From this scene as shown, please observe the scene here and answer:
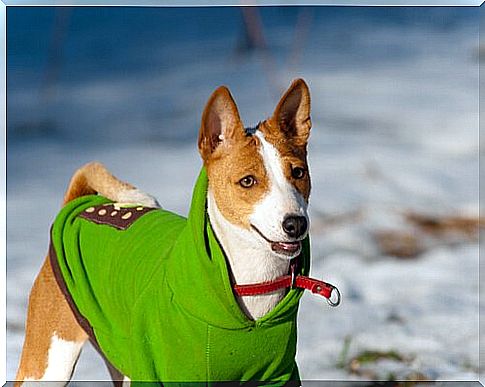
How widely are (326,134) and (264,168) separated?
61.0 inches

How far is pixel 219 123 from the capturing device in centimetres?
267

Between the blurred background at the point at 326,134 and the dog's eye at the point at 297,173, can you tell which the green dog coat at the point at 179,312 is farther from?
the blurred background at the point at 326,134

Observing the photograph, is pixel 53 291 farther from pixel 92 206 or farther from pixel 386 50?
pixel 386 50

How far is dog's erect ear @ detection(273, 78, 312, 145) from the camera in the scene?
2686 millimetres

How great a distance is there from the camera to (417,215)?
420cm

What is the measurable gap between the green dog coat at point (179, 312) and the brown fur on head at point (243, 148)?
0.06m

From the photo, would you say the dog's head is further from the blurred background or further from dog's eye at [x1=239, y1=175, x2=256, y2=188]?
the blurred background

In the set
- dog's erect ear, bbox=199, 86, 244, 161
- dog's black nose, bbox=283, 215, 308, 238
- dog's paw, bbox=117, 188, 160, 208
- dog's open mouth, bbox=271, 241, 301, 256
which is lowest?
dog's open mouth, bbox=271, 241, 301, 256

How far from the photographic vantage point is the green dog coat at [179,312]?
2.57m

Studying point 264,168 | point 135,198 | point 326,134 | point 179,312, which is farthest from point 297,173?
point 326,134

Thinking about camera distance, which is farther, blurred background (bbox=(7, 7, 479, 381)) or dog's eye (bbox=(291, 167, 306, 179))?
blurred background (bbox=(7, 7, 479, 381))

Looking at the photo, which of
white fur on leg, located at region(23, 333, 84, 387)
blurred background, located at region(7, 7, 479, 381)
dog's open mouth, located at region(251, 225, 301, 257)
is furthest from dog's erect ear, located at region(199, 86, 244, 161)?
blurred background, located at region(7, 7, 479, 381)

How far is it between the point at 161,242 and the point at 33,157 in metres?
1.18

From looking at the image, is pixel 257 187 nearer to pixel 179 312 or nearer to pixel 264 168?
pixel 264 168
